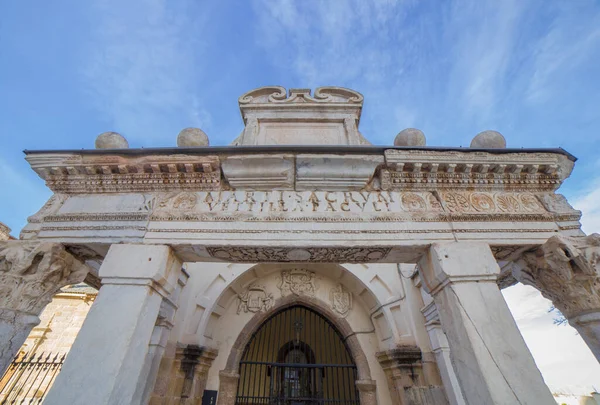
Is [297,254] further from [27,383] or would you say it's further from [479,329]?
[27,383]

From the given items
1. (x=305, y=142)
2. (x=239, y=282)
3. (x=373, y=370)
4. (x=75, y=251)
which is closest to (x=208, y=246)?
(x=75, y=251)

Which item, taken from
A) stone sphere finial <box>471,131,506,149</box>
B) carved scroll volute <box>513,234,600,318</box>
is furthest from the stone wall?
carved scroll volute <box>513,234,600,318</box>

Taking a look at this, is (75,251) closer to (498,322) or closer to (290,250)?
(290,250)

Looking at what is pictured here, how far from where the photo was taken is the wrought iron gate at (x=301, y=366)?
5254 millimetres

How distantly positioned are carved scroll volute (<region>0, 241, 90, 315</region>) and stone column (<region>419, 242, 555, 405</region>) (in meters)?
4.11

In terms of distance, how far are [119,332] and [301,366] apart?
3743mm

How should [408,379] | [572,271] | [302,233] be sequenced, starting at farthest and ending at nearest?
[408,379] < [302,233] < [572,271]

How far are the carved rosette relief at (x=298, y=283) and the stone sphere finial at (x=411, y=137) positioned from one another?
11.4 ft

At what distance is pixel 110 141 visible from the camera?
12.0ft

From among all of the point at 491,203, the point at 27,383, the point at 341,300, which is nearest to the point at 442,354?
the point at 341,300

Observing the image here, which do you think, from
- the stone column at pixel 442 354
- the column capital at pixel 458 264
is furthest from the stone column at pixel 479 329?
the stone column at pixel 442 354

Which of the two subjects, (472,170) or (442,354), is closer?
(472,170)

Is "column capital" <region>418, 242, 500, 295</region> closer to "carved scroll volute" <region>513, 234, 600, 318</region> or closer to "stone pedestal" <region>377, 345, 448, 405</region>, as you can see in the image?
"carved scroll volute" <region>513, 234, 600, 318</region>

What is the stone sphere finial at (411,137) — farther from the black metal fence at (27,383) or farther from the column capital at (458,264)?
the black metal fence at (27,383)
